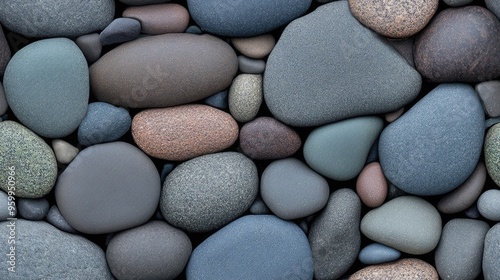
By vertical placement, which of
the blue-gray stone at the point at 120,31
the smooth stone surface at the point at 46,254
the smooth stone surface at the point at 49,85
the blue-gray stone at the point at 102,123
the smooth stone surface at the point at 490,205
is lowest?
the smooth stone surface at the point at 46,254

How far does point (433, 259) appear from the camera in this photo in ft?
4.85

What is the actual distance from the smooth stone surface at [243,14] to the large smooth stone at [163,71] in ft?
0.12

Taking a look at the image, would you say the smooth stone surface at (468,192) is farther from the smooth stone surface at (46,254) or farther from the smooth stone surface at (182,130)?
the smooth stone surface at (46,254)

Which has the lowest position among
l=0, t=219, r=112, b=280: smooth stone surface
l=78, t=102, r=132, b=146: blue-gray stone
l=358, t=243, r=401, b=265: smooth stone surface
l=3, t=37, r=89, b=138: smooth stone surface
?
l=358, t=243, r=401, b=265: smooth stone surface

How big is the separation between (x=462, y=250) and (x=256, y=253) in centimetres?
39

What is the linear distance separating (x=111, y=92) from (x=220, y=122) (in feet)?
0.70

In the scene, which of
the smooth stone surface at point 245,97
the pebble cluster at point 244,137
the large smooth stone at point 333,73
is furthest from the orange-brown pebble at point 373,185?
the smooth stone surface at point 245,97

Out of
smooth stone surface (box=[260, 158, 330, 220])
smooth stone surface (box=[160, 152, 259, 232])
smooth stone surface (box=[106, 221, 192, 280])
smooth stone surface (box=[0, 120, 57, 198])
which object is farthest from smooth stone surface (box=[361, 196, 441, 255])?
smooth stone surface (box=[0, 120, 57, 198])

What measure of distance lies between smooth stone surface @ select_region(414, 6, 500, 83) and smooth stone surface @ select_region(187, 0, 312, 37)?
25cm

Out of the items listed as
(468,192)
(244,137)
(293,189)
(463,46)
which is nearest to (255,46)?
(244,137)

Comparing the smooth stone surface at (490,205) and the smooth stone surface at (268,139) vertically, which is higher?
the smooth stone surface at (268,139)

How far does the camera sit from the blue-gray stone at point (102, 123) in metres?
1.41

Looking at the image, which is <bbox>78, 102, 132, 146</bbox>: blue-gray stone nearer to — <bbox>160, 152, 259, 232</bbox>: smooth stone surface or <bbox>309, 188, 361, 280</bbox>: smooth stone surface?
<bbox>160, 152, 259, 232</bbox>: smooth stone surface

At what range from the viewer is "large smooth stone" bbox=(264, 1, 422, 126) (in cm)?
140
